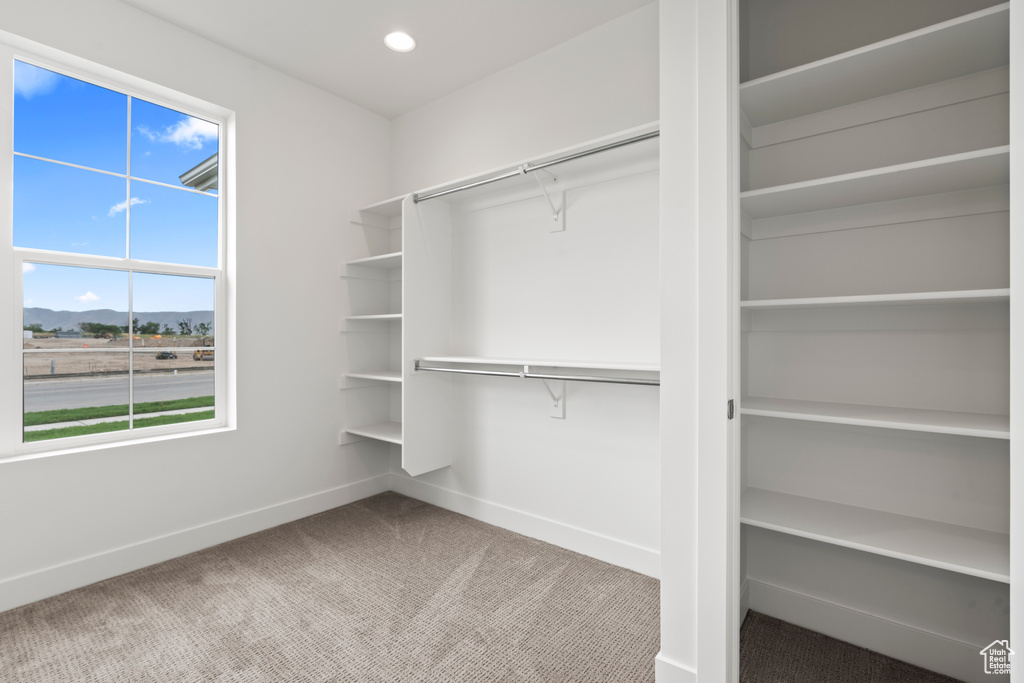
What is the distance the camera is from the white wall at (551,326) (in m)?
2.30

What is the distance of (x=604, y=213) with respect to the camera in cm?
239

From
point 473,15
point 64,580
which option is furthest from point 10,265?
point 473,15

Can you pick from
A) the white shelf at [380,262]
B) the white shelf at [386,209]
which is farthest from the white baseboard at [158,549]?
the white shelf at [386,209]

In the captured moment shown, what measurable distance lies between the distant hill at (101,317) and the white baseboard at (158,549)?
3.52 ft

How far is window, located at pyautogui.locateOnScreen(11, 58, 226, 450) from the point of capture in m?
2.14

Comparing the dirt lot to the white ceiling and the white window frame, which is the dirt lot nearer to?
the white window frame

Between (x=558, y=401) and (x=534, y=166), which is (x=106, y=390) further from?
(x=534, y=166)

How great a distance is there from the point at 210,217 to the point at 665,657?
307 cm

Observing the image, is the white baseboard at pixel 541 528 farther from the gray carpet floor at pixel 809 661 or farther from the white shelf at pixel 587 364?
the white shelf at pixel 587 364

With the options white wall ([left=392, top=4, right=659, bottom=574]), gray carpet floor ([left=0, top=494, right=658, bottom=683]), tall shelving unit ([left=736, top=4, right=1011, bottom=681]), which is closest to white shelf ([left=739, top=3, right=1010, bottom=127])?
tall shelving unit ([left=736, top=4, right=1011, bottom=681])

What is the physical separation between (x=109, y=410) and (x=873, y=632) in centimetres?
342

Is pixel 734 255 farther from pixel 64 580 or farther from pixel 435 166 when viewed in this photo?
pixel 64 580

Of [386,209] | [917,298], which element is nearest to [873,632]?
[917,298]

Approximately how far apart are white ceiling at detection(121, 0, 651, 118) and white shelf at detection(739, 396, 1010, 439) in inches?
76.1
